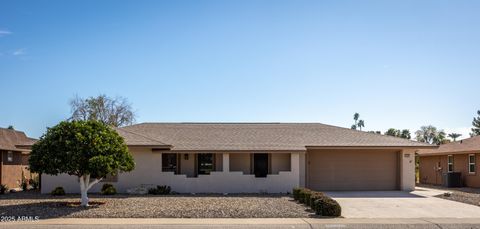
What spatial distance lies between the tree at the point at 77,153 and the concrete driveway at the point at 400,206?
8688mm

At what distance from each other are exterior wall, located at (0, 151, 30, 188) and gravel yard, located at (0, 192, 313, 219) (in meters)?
7.12

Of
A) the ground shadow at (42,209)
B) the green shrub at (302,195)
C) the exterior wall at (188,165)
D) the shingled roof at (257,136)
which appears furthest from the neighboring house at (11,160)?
the green shrub at (302,195)

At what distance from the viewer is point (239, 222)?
49.8 feet

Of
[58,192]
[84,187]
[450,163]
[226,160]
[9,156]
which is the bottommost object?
[58,192]

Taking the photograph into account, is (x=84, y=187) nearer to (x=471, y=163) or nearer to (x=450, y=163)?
(x=471, y=163)

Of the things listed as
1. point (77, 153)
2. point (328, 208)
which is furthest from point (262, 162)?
point (77, 153)

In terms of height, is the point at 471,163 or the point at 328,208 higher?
the point at 471,163

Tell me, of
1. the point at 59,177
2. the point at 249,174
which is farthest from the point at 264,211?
the point at 59,177

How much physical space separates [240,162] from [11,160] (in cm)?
1400

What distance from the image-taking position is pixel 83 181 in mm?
18953

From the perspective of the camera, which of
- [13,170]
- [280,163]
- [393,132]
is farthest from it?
[393,132]

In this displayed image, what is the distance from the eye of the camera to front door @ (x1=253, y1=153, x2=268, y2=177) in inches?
1081

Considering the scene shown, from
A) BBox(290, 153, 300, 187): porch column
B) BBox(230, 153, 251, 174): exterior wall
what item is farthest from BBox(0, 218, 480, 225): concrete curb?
BBox(230, 153, 251, 174): exterior wall

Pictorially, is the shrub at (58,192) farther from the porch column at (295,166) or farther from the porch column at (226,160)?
the porch column at (295,166)
